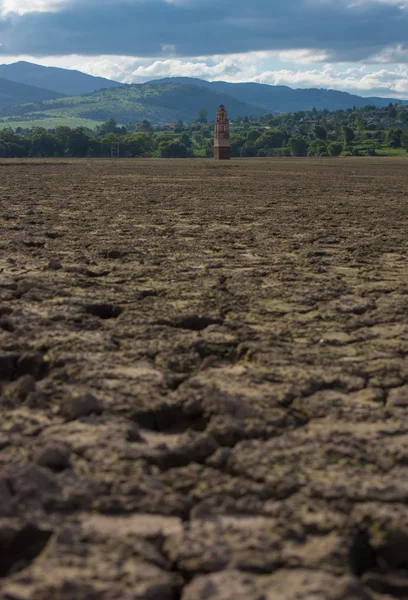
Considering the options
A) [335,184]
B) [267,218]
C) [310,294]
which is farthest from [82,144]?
[310,294]

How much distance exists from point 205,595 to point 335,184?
2422 centimetres

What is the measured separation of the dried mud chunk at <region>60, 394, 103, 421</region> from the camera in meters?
4.15

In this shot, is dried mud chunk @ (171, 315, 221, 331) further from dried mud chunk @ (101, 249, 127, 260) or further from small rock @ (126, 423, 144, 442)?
dried mud chunk @ (101, 249, 127, 260)

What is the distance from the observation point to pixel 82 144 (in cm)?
10981

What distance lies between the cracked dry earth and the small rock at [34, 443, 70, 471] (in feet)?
0.05

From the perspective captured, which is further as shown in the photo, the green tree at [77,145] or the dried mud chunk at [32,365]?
the green tree at [77,145]

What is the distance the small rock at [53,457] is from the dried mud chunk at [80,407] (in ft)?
1.59

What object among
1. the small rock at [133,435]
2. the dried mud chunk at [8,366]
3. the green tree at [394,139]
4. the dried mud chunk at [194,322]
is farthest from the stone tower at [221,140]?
the small rock at [133,435]

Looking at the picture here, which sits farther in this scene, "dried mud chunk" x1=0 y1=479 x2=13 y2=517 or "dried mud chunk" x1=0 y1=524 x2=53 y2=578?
"dried mud chunk" x1=0 y1=479 x2=13 y2=517

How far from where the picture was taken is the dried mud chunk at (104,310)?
6.36m

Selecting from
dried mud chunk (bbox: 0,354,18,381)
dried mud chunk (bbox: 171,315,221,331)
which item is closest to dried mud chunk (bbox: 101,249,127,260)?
dried mud chunk (bbox: 171,315,221,331)

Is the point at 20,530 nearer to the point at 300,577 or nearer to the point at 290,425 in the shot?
the point at 300,577

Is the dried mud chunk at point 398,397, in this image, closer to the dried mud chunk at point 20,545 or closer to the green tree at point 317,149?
Answer: the dried mud chunk at point 20,545

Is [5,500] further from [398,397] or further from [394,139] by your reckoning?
[394,139]
